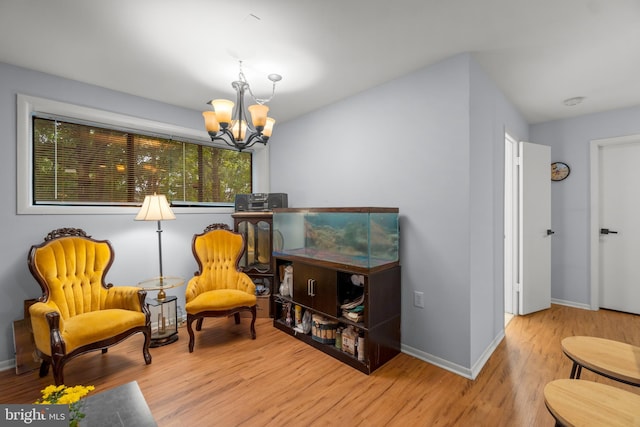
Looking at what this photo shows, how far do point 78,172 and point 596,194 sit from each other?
19.5 ft

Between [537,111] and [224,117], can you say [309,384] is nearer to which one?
[224,117]

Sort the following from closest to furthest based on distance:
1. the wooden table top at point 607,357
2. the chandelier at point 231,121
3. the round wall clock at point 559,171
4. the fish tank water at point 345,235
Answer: the wooden table top at point 607,357
the chandelier at point 231,121
the fish tank water at point 345,235
the round wall clock at point 559,171

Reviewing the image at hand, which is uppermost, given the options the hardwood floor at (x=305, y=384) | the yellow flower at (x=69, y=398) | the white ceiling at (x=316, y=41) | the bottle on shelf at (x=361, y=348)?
the white ceiling at (x=316, y=41)

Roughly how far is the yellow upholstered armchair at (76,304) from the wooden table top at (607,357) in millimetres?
2958

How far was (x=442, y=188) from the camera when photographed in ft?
7.51

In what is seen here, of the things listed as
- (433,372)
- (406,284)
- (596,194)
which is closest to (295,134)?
(406,284)

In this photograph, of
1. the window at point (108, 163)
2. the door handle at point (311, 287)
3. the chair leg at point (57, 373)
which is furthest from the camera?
the door handle at point (311, 287)

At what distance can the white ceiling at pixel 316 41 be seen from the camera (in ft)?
5.57

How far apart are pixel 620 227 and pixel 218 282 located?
492 cm

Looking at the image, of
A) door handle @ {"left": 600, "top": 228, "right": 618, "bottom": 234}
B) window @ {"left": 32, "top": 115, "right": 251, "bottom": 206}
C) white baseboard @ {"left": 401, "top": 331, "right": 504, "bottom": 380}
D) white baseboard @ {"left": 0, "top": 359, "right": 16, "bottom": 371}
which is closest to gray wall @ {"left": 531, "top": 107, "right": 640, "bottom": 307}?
door handle @ {"left": 600, "top": 228, "right": 618, "bottom": 234}

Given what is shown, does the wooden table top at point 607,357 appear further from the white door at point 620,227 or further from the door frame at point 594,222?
the white door at point 620,227

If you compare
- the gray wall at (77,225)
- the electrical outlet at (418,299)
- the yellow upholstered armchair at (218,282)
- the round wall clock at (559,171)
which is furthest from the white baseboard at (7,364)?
the round wall clock at (559,171)

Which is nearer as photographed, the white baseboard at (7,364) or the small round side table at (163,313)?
the white baseboard at (7,364)

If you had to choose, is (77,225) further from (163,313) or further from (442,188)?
(442,188)
